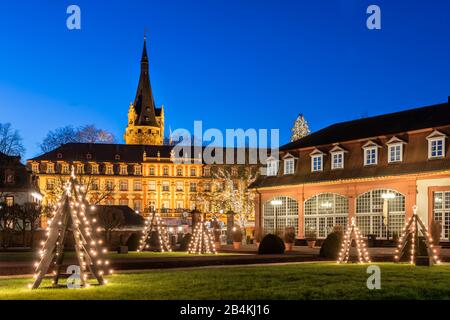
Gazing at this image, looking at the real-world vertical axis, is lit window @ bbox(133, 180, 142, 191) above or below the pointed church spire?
below

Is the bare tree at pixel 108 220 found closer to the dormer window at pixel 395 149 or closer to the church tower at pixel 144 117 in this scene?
the dormer window at pixel 395 149

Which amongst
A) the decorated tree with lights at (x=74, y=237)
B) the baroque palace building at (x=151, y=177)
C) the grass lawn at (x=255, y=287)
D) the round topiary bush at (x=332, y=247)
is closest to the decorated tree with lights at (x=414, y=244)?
the round topiary bush at (x=332, y=247)

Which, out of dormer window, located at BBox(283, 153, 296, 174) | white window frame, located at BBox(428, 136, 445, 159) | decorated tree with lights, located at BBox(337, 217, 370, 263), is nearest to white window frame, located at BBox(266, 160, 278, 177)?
dormer window, located at BBox(283, 153, 296, 174)

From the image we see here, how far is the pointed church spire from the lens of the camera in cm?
16825

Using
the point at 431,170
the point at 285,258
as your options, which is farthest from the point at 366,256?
the point at 431,170

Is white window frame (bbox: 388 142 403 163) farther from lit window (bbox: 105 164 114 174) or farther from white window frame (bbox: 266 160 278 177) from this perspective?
lit window (bbox: 105 164 114 174)

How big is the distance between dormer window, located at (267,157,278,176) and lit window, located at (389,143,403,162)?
13.2 metres

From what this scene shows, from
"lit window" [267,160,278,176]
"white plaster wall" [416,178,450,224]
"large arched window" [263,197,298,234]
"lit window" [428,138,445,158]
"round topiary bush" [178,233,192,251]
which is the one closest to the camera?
"white plaster wall" [416,178,450,224]

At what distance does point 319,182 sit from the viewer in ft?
174

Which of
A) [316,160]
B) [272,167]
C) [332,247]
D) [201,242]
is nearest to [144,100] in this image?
[272,167]

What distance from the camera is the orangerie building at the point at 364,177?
45125 millimetres

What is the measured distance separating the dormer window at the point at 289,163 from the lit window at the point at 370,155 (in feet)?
27.0
